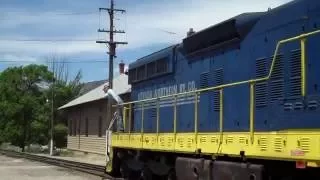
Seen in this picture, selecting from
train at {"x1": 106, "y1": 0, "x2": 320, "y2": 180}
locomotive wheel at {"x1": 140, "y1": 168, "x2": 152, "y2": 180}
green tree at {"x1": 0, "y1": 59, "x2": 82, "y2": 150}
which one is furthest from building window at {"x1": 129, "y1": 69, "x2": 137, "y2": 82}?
green tree at {"x1": 0, "y1": 59, "x2": 82, "y2": 150}

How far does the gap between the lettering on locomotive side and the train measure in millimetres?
26

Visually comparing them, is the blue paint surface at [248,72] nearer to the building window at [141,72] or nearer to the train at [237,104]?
the train at [237,104]

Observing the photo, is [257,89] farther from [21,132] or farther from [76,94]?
[76,94]

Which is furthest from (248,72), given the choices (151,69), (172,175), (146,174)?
(151,69)

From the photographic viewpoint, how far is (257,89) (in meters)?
9.46

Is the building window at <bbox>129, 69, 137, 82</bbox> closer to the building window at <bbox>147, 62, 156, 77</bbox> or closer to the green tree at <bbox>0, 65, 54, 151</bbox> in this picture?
the building window at <bbox>147, 62, 156, 77</bbox>

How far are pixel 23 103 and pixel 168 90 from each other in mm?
48783

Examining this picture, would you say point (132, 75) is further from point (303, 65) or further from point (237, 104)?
point (303, 65)

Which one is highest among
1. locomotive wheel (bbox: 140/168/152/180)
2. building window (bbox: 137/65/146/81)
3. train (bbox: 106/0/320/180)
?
building window (bbox: 137/65/146/81)

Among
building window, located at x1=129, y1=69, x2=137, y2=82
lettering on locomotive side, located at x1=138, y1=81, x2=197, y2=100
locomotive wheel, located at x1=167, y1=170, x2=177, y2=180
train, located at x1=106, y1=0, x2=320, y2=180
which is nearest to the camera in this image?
A: train, located at x1=106, y1=0, x2=320, y2=180

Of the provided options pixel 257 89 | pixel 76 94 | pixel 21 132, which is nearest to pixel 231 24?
pixel 257 89

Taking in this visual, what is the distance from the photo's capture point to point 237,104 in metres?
10.2

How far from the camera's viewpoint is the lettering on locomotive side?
12962mm

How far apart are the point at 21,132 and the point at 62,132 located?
4.36 meters
